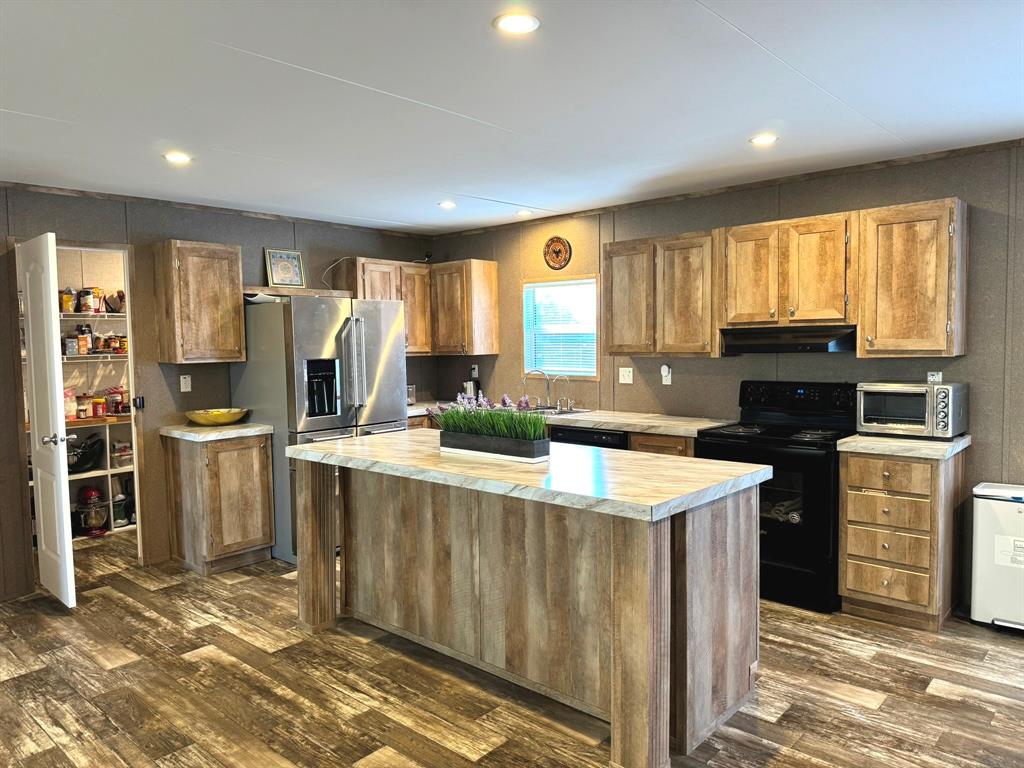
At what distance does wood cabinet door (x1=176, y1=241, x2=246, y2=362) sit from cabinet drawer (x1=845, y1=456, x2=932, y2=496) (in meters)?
4.06

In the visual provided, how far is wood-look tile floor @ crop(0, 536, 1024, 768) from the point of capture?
8.64 feet

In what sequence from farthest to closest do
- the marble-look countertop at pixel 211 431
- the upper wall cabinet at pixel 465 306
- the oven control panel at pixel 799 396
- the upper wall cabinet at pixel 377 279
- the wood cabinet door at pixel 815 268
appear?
the upper wall cabinet at pixel 465 306 < the upper wall cabinet at pixel 377 279 < the marble-look countertop at pixel 211 431 < the oven control panel at pixel 799 396 < the wood cabinet door at pixel 815 268

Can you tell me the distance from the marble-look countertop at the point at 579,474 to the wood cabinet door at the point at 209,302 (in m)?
1.81

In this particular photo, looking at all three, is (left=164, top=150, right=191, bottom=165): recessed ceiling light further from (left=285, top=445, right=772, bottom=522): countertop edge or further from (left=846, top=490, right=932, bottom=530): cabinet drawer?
(left=846, top=490, right=932, bottom=530): cabinet drawer

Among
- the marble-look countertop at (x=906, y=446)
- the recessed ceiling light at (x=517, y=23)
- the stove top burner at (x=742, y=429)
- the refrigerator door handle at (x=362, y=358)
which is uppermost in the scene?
the recessed ceiling light at (x=517, y=23)

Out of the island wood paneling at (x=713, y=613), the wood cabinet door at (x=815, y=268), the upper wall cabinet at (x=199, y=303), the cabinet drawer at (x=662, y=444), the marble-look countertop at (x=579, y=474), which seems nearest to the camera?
the marble-look countertop at (x=579, y=474)

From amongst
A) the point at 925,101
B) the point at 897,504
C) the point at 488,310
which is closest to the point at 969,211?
the point at 925,101

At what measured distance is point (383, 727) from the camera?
111 inches

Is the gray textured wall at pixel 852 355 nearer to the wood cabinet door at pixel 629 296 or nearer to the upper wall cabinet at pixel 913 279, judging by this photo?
the upper wall cabinet at pixel 913 279

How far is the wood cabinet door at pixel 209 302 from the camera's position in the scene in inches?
193

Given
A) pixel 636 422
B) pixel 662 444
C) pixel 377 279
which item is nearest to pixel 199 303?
pixel 377 279

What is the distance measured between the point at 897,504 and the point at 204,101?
3.79 m

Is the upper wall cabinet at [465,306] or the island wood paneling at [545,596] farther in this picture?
the upper wall cabinet at [465,306]

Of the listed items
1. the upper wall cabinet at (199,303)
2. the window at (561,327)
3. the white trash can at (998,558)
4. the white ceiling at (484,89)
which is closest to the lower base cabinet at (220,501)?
the upper wall cabinet at (199,303)
